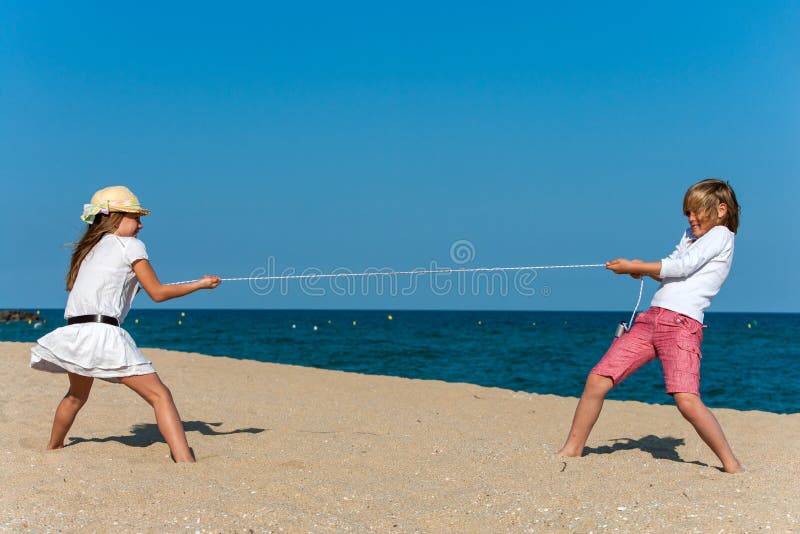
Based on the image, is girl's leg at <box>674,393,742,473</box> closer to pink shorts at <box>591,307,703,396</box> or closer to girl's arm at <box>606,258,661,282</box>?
pink shorts at <box>591,307,703,396</box>

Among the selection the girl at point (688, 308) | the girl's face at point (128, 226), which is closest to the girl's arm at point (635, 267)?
the girl at point (688, 308)

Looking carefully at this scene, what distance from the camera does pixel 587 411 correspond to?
4938 mm

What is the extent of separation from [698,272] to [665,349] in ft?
1.69

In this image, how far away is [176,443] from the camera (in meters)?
4.50

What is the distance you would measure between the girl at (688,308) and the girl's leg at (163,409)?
8.55ft

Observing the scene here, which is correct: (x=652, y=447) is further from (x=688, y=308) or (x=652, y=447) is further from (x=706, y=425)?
(x=688, y=308)

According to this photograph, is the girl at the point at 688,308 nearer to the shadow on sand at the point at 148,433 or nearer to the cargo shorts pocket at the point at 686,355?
the cargo shorts pocket at the point at 686,355

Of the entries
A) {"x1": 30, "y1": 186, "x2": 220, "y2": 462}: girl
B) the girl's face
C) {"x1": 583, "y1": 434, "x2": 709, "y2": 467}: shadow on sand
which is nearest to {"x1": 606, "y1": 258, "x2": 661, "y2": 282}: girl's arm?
{"x1": 583, "y1": 434, "x2": 709, "y2": 467}: shadow on sand

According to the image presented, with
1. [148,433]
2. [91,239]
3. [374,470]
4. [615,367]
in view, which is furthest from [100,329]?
[615,367]

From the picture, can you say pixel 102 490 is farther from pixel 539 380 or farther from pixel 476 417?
pixel 539 380

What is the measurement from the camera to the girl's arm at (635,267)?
460cm

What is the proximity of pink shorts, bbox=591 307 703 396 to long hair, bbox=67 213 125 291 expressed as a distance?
317cm

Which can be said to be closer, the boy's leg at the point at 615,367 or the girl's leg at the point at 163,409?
the girl's leg at the point at 163,409

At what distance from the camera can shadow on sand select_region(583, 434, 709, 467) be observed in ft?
18.3
